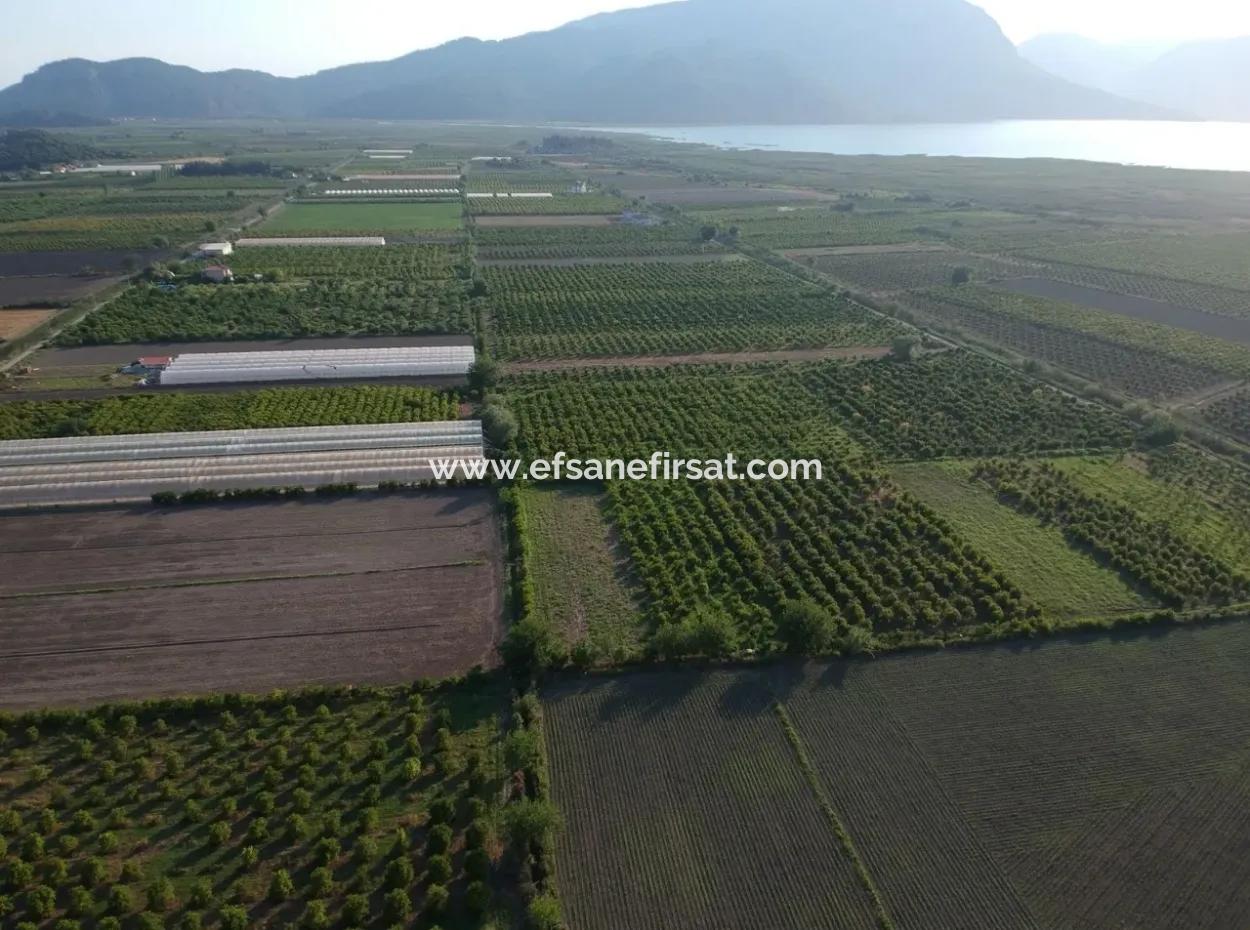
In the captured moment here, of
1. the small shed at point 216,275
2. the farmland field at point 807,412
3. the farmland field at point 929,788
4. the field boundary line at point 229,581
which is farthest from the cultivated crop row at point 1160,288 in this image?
the small shed at point 216,275

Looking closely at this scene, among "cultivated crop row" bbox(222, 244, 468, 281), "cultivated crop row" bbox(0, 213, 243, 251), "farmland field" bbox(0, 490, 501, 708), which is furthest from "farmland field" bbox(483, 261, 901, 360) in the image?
"cultivated crop row" bbox(0, 213, 243, 251)

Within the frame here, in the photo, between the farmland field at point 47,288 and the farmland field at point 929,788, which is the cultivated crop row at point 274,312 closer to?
the farmland field at point 47,288

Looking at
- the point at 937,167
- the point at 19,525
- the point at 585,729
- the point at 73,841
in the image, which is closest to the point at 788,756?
the point at 585,729

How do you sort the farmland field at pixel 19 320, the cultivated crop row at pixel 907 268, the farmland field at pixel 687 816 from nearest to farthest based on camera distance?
the farmland field at pixel 687 816 < the farmland field at pixel 19 320 < the cultivated crop row at pixel 907 268

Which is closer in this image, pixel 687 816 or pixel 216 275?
pixel 687 816

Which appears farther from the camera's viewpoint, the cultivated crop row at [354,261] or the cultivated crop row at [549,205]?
the cultivated crop row at [549,205]

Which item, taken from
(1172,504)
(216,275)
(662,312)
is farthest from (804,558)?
(216,275)

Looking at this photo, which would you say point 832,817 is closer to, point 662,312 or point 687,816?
point 687,816

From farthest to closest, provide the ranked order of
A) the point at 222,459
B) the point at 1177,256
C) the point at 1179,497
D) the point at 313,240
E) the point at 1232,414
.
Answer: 1. the point at 1177,256
2. the point at 313,240
3. the point at 1232,414
4. the point at 222,459
5. the point at 1179,497
